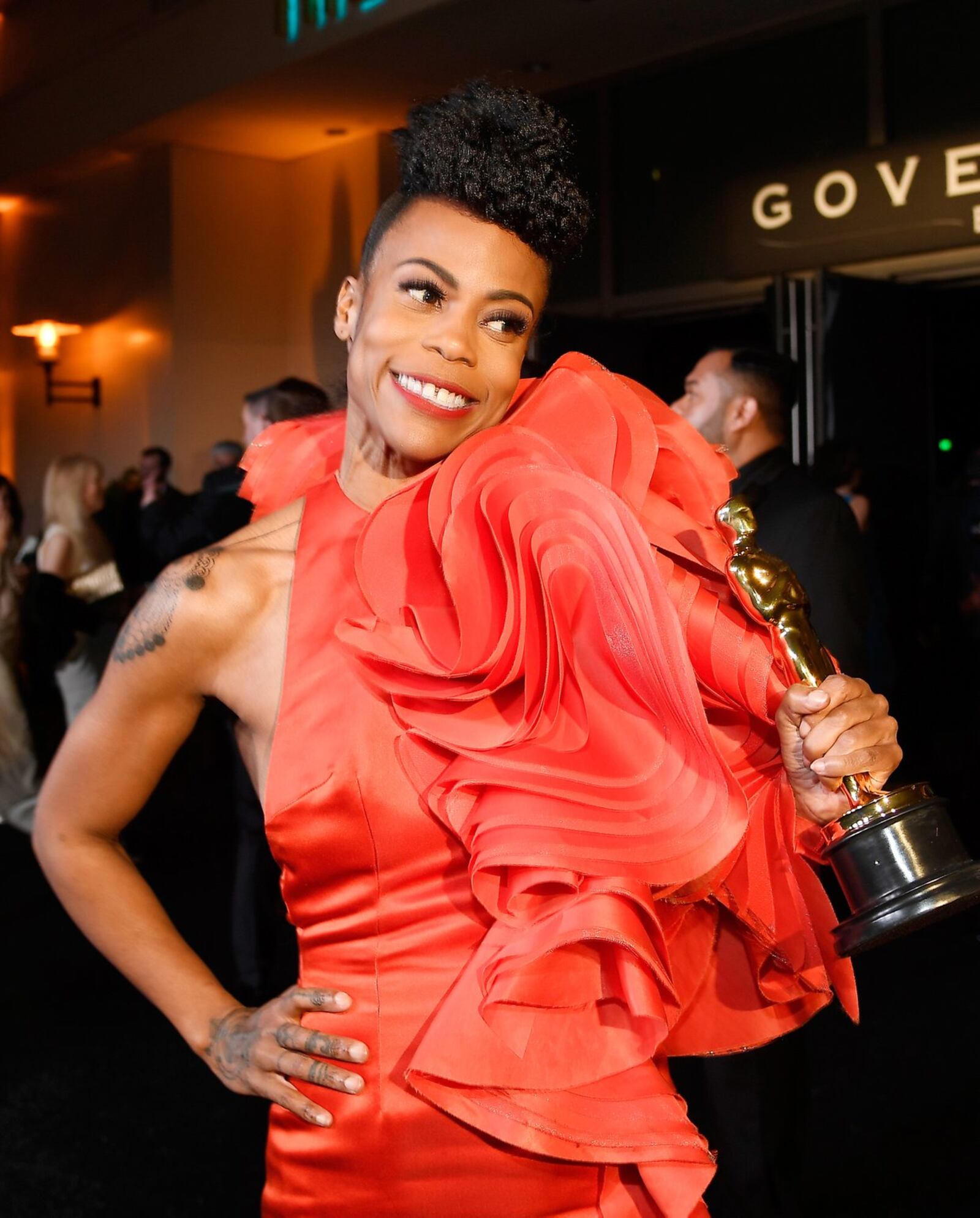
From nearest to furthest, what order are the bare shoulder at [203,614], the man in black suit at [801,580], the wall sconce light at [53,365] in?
the bare shoulder at [203,614]
the man in black suit at [801,580]
the wall sconce light at [53,365]

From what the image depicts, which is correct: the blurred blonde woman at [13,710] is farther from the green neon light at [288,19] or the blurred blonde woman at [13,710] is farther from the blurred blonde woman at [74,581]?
the green neon light at [288,19]

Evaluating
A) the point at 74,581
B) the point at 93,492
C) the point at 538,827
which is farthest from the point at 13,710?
the point at 538,827

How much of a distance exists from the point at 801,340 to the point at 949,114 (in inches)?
44.5

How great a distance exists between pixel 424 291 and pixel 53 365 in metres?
9.05

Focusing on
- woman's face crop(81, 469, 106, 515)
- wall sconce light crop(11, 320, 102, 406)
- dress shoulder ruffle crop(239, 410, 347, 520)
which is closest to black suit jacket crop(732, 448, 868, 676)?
dress shoulder ruffle crop(239, 410, 347, 520)

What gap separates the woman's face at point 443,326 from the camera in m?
1.32

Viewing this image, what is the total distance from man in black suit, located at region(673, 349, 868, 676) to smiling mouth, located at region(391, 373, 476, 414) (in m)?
1.51

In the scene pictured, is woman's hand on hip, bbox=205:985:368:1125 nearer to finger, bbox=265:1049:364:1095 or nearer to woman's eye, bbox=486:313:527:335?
finger, bbox=265:1049:364:1095

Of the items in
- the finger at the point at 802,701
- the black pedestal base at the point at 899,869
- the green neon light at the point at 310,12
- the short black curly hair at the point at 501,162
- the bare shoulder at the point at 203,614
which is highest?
the green neon light at the point at 310,12

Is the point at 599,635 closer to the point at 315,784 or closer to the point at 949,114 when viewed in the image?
the point at 315,784

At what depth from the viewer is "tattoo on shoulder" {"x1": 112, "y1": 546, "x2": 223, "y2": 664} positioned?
4.64ft

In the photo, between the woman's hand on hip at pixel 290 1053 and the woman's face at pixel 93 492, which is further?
the woman's face at pixel 93 492

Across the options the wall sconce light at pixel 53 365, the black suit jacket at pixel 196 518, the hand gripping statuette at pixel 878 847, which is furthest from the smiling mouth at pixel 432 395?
the wall sconce light at pixel 53 365

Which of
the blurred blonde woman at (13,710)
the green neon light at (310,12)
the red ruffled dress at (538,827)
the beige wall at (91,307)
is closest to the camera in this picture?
the red ruffled dress at (538,827)
